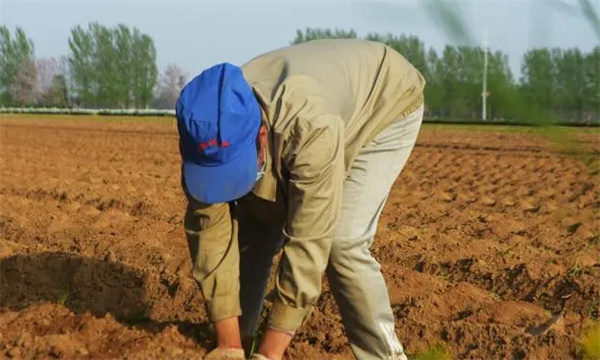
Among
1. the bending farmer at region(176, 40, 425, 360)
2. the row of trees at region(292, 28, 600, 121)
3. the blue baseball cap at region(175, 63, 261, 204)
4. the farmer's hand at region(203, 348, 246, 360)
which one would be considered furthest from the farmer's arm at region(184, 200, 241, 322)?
the row of trees at region(292, 28, 600, 121)

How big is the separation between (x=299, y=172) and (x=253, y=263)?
0.85m

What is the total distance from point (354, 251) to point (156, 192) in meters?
6.14

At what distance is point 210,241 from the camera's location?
280cm

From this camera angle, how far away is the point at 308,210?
8.09 feet

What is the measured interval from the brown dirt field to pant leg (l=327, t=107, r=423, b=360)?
560mm

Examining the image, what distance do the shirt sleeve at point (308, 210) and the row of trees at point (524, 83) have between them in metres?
1.44

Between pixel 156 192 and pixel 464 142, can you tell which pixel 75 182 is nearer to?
pixel 156 192

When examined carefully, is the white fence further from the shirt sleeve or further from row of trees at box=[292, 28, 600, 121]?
row of trees at box=[292, 28, 600, 121]

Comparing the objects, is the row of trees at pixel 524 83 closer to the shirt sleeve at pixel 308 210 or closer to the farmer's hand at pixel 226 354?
the shirt sleeve at pixel 308 210

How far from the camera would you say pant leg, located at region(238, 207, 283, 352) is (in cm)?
315

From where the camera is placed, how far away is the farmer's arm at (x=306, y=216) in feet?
7.88


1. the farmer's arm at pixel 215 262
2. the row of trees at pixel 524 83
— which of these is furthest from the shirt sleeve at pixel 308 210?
the row of trees at pixel 524 83

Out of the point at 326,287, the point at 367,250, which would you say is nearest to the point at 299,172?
the point at 367,250

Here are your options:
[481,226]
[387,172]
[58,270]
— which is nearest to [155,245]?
[58,270]
